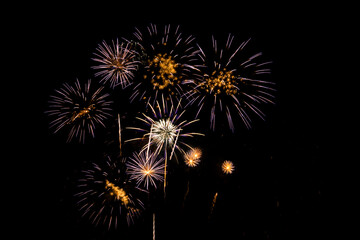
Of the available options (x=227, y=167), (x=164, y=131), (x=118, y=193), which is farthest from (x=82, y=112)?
(x=227, y=167)

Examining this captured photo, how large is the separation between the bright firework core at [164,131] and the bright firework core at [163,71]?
178cm

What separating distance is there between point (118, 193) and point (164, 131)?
4202 mm

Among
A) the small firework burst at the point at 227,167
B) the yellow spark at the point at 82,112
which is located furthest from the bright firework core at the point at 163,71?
the small firework burst at the point at 227,167

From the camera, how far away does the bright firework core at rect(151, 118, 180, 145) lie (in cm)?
927

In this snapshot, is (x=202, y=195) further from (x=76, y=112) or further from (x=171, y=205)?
(x=76, y=112)

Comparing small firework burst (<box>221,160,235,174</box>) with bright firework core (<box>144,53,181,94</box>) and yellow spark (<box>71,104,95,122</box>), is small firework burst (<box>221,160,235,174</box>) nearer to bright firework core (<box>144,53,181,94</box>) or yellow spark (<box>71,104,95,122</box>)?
bright firework core (<box>144,53,181,94</box>)

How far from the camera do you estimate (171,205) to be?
789 inches

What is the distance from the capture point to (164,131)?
931 cm

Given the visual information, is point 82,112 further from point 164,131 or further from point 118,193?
point 118,193

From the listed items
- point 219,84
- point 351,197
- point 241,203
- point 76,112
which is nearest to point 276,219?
point 241,203

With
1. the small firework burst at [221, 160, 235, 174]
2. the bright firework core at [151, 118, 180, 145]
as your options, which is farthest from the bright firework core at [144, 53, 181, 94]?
the small firework burst at [221, 160, 235, 174]

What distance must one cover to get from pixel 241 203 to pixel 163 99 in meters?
19.0

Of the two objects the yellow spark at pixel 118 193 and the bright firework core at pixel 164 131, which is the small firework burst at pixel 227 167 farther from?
the yellow spark at pixel 118 193

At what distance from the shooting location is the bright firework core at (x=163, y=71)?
26.5ft
